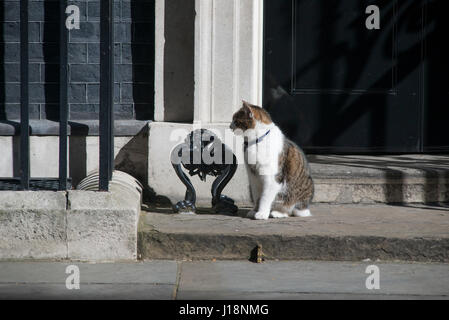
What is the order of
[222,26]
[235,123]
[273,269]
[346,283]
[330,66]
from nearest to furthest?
[346,283] → [273,269] → [235,123] → [222,26] → [330,66]

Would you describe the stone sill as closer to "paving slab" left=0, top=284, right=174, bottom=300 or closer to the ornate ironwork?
the ornate ironwork

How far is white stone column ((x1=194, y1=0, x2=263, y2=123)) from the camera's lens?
6.26 meters

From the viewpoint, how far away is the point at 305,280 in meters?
4.90

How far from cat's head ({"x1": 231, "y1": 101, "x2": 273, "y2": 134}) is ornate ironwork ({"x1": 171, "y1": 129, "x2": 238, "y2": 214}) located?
29cm

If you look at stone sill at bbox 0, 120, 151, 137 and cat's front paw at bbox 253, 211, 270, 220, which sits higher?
stone sill at bbox 0, 120, 151, 137

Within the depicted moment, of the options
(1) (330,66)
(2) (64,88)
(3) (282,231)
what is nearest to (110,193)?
(2) (64,88)

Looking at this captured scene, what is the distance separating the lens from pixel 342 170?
6.47 meters

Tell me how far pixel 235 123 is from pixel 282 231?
0.93 metres

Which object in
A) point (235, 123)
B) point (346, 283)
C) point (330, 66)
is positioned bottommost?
point (346, 283)

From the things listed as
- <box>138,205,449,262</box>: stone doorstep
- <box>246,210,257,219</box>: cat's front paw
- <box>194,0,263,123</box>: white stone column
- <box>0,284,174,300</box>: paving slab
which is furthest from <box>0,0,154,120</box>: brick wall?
<box>0,284,174,300</box>: paving slab

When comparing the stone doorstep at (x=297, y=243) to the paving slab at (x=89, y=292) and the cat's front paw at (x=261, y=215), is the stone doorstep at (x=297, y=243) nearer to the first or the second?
the cat's front paw at (x=261, y=215)

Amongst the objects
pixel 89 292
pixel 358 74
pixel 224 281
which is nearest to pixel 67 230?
pixel 89 292

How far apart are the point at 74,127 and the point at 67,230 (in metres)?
1.27

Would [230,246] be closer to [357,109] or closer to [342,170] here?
[342,170]
